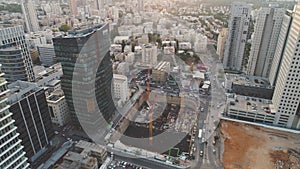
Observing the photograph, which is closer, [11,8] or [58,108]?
[58,108]

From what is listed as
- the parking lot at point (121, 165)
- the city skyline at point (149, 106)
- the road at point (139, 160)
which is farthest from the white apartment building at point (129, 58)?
the parking lot at point (121, 165)

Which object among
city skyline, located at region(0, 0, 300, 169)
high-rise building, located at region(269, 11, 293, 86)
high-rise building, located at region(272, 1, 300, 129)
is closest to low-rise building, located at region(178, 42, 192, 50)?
city skyline, located at region(0, 0, 300, 169)

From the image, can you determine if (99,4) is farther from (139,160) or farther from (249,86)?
(139,160)

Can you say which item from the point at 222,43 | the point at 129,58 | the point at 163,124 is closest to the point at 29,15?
the point at 129,58

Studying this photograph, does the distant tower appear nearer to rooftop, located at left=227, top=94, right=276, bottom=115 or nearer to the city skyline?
the city skyline

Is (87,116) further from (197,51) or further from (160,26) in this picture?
(160,26)

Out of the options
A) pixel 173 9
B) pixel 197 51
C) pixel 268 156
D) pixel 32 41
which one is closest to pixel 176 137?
pixel 268 156
